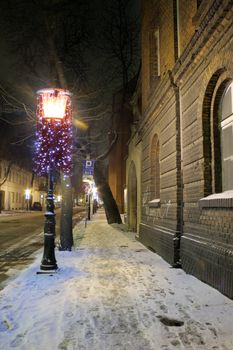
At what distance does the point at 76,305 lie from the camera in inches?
225

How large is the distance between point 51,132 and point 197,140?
11.2ft

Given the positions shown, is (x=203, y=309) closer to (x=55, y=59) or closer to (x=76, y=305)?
(x=76, y=305)

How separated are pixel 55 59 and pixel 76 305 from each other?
10343 millimetres

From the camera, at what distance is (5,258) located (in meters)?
11.3

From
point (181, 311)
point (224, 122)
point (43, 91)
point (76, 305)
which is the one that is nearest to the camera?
point (181, 311)

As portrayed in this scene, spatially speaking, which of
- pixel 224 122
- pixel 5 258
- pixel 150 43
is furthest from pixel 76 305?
pixel 150 43

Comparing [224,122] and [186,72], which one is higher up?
[186,72]

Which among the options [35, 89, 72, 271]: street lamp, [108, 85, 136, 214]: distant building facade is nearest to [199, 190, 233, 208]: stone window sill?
[35, 89, 72, 271]: street lamp

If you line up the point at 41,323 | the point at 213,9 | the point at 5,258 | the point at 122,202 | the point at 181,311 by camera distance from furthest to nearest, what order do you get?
1. the point at 122,202
2. the point at 5,258
3. the point at 213,9
4. the point at 181,311
5. the point at 41,323

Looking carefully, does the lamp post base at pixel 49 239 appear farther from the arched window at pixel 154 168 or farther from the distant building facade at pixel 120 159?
the distant building facade at pixel 120 159

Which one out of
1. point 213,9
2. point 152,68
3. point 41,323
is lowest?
point 41,323

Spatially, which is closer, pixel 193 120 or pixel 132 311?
pixel 132 311

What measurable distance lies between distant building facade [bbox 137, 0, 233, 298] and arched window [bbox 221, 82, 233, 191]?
0.02 metres

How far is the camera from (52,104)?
9.15 m
